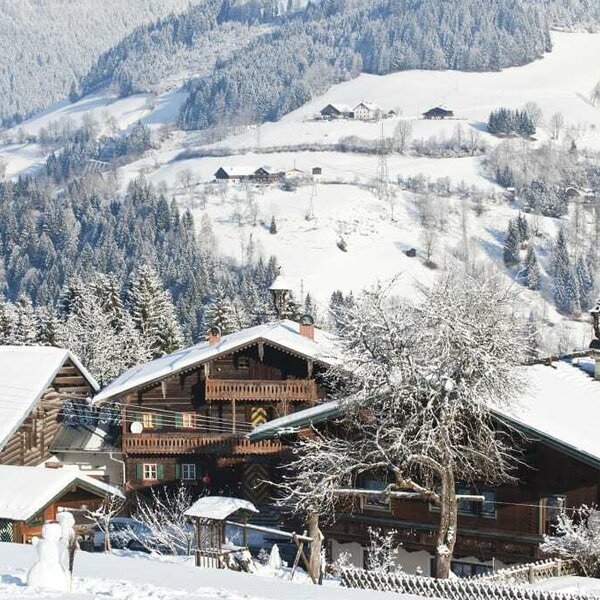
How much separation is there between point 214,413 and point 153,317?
45.7m

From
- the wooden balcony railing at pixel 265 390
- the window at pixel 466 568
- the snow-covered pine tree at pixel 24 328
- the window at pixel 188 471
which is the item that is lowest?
the window at pixel 466 568

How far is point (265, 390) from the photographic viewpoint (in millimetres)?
57875

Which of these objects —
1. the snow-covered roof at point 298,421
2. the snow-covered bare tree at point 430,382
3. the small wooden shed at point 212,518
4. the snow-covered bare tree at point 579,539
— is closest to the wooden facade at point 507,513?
the snow-covered bare tree at point 579,539

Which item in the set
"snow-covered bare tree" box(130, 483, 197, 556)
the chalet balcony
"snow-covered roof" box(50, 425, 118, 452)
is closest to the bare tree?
"snow-covered bare tree" box(130, 483, 197, 556)

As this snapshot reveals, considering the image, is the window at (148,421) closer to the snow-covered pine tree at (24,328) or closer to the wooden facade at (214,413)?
the wooden facade at (214,413)

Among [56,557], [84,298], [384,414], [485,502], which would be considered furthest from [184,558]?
[84,298]

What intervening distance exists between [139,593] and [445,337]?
15.7m

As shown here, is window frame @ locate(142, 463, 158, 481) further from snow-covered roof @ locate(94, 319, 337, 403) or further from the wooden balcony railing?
the wooden balcony railing

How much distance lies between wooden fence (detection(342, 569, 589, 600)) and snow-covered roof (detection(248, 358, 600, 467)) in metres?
9.50

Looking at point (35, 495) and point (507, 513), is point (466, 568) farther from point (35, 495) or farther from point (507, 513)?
point (35, 495)

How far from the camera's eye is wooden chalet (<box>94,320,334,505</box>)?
57625 mm

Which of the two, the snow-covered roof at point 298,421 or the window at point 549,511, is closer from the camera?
the window at point 549,511

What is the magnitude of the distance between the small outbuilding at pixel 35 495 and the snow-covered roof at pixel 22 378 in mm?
Answer: 7346

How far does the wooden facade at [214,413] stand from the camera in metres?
57.7
